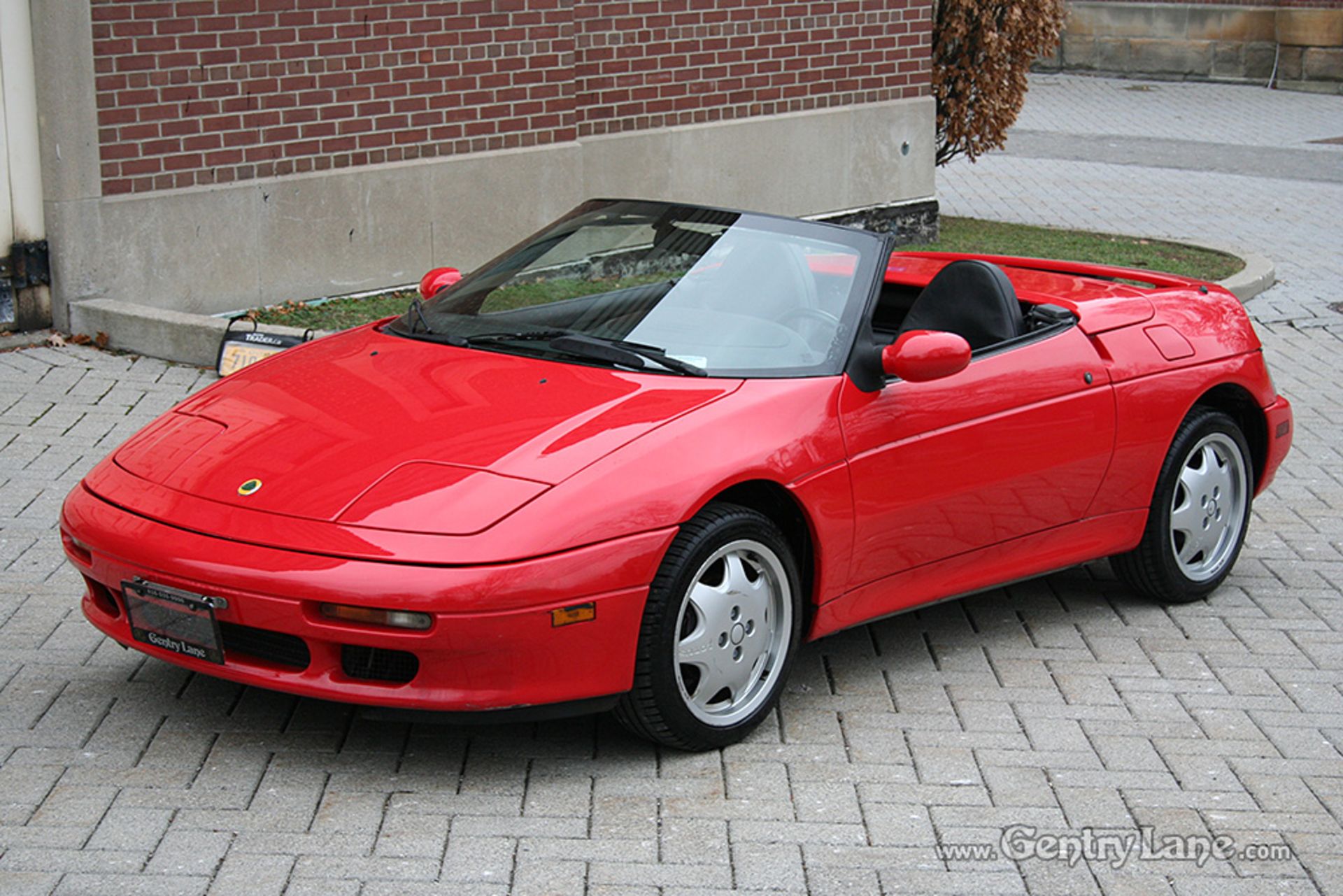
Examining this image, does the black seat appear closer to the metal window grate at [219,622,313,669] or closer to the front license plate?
the metal window grate at [219,622,313,669]

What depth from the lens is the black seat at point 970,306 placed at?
552 centimetres

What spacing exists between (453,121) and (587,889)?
713 centimetres

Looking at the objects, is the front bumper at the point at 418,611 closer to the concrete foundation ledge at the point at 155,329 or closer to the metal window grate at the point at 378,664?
the metal window grate at the point at 378,664

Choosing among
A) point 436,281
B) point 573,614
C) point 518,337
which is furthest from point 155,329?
point 573,614

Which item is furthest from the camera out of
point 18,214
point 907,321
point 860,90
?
point 860,90

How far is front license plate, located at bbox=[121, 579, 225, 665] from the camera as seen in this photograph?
4.26 meters

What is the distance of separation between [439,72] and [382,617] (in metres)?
6.65

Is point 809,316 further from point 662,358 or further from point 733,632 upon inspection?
point 733,632

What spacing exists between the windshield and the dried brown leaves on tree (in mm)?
8333

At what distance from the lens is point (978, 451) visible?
17.1ft

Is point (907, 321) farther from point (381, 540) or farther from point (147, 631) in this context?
point (147, 631)

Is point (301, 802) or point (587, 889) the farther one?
point (301, 802)

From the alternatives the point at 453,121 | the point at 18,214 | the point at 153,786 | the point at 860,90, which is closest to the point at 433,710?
the point at 153,786

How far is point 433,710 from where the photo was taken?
420cm
